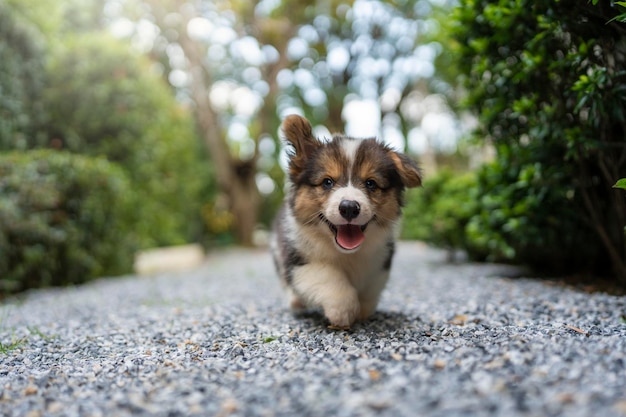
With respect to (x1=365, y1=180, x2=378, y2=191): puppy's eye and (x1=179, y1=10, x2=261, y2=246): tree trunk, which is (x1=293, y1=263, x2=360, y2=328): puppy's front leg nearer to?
(x1=365, y1=180, x2=378, y2=191): puppy's eye

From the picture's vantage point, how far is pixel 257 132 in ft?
55.7

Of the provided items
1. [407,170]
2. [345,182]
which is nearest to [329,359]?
[345,182]

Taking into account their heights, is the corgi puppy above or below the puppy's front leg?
above

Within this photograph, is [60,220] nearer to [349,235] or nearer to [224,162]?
[349,235]

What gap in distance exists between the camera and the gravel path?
209 centimetres

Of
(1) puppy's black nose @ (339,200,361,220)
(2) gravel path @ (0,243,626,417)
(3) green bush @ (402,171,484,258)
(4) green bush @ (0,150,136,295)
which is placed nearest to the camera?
(2) gravel path @ (0,243,626,417)

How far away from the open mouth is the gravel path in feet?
2.00

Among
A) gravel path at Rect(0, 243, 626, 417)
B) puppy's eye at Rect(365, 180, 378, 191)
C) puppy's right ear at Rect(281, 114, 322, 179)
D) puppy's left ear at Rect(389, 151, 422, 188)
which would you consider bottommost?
gravel path at Rect(0, 243, 626, 417)

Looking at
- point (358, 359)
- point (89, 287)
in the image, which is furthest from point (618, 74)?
point (89, 287)

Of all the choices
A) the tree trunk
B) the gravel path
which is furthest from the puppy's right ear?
the tree trunk

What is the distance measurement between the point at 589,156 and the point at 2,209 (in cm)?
641

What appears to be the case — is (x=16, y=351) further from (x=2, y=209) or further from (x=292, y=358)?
(x=2, y=209)

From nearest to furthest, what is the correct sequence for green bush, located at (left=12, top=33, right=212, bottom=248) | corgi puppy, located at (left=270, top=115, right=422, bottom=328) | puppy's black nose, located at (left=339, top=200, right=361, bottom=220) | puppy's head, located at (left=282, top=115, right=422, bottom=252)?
puppy's black nose, located at (left=339, top=200, right=361, bottom=220)
puppy's head, located at (left=282, top=115, right=422, bottom=252)
corgi puppy, located at (left=270, top=115, right=422, bottom=328)
green bush, located at (left=12, top=33, right=212, bottom=248)

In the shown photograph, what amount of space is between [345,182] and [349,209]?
0.32 metres
